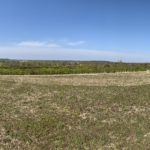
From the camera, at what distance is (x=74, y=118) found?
62.2 ft

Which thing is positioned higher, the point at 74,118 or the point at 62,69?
the point at 62,69

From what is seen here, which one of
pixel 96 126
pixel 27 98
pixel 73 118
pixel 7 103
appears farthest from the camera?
pixel 27 98

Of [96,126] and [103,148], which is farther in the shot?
[96,126]

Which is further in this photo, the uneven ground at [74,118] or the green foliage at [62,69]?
the green foliage at [62,69]

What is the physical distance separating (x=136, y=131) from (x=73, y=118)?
391cm

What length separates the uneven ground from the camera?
15.4m

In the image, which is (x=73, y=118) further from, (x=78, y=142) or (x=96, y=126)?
(x=78, y=142)

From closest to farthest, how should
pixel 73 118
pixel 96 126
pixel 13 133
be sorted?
pixel 13 133 < pixel 96 126 < pixel 73 118

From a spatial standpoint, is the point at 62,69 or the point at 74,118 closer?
the point at 74,118

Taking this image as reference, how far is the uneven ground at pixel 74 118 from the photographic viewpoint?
15.4m

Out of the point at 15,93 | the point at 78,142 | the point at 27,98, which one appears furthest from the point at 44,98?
the point at 78,142

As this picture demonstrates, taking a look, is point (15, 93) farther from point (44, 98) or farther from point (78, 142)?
point (78, 142)

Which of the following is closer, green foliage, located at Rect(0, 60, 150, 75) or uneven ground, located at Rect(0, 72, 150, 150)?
uneven ground, located at Rect(0, 72, 150, 150)

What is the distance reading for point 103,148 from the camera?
1469 centimetres
